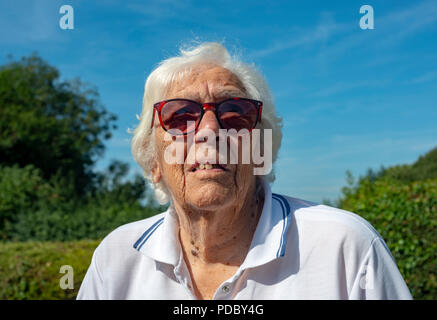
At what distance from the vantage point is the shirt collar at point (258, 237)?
85.9 inches

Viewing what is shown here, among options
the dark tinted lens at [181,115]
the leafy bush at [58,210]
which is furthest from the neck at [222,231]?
the leafy bush at [58,210]

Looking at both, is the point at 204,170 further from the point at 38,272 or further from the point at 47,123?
the point at 47,123

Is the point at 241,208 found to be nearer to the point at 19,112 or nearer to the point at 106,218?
the point at 106,218

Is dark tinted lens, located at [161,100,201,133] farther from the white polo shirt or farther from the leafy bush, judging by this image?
the leafy bush

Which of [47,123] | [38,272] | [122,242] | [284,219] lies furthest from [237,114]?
[47,123]

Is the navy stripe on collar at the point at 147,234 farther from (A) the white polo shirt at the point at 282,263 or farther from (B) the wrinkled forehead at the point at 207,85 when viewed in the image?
(B) the wrinkled forehead at the point at 207,85

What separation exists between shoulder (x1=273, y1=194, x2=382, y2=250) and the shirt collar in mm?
95

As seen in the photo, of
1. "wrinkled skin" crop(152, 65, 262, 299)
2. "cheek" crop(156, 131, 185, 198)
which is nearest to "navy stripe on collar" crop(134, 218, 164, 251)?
"wrinkled skin" crop(152, 65, 262, 299)

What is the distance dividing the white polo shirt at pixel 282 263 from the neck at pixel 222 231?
0.36ft

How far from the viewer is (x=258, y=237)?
7.55 ft

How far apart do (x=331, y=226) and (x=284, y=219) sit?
29cm

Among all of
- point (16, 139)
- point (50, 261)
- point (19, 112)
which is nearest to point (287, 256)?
point (50, 261)
